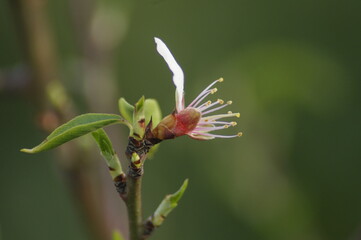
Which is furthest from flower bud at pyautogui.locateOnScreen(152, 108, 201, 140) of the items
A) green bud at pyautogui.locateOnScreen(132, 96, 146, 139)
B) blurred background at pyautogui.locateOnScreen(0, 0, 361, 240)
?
blurred background at pyautogui.locateOnScreen(0, 0, 361, 240)

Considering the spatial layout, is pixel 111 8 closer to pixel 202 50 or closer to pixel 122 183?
pixel 122 183

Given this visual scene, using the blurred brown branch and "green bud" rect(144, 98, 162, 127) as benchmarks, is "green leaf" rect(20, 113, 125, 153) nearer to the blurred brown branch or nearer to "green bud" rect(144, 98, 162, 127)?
"green bud" rect(144, 98, 162, 127)

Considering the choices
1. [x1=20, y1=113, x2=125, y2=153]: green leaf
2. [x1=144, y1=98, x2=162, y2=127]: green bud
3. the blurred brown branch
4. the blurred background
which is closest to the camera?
[x1=20, y1=113, x2=125, y2=153]: green leaf

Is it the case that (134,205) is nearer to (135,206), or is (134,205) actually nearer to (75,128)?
(135,206)

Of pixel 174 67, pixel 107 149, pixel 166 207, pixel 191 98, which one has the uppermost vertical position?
pixel 174 67

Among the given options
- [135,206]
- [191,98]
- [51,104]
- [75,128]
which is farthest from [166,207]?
[191,98]

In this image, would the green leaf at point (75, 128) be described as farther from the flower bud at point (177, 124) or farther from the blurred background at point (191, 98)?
the blurred background at point (191, 98)

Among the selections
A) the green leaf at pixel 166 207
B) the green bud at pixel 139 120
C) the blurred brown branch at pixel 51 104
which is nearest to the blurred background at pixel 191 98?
the blurred brown branch at pixel 51 104
